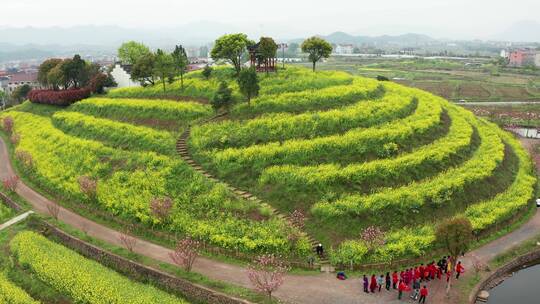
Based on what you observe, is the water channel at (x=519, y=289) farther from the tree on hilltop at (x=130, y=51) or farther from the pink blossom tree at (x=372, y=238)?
the tree on hilltop at (x=130, y=51)

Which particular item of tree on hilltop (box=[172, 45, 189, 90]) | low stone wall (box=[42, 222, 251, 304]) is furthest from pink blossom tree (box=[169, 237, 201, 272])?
tree on hilltop (box=[172, 45, 189, 90])

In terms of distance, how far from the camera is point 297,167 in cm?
3456

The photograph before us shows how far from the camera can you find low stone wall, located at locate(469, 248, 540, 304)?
24950 millimetres

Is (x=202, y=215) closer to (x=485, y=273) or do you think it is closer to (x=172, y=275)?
(x=172, y=275)

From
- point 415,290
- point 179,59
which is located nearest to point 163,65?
point 179,59

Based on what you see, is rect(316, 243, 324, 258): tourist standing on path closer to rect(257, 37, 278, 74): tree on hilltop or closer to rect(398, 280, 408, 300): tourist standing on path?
rect(398, 280, 408, 300): tourist standing on path

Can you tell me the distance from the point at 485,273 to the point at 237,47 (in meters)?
35.3

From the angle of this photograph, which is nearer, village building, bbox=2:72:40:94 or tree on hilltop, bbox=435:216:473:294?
tree on hilltop, bbox=435:216:473:294

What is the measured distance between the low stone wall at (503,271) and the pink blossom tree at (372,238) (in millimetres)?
5899

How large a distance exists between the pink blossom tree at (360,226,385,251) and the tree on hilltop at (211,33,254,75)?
99.9ft

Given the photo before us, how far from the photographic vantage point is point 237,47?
50625mm

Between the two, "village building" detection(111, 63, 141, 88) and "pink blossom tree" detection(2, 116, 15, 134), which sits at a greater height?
"village building" detection(111, 63, 141, 88)

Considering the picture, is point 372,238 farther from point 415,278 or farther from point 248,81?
point 248,81

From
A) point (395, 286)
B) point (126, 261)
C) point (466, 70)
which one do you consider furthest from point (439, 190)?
point (466, 70)
